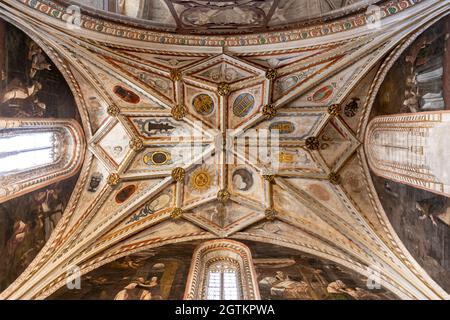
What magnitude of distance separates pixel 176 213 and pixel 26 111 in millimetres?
4810

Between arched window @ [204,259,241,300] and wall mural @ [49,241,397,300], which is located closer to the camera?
wall mural @ [49,241,397,300]

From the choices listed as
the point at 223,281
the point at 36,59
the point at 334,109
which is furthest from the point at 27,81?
the point at 334,109

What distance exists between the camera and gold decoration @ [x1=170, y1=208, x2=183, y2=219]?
9781 mm

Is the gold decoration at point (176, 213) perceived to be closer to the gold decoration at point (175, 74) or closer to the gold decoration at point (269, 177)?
the gold decoration at point (269, 177)

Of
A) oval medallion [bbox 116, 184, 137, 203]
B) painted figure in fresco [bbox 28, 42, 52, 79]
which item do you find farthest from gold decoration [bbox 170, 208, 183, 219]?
painted figure in fresco [bbox 28, 42, 52, 79]

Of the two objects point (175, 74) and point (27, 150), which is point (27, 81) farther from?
point (175, 74)

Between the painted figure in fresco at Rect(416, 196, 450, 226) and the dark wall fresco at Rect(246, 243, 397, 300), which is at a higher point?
the painted figure in fresco at Rect(416, 196, 450, 226)

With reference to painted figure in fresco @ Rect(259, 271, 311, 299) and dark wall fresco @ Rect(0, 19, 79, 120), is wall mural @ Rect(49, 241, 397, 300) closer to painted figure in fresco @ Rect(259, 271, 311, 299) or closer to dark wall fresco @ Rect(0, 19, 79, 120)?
painted figure in fresco @ Rect(259, 271, 311, 299)

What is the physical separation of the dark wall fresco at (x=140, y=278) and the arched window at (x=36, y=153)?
2445mm

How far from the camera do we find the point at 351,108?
29.9 feet

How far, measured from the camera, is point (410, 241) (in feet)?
23.9

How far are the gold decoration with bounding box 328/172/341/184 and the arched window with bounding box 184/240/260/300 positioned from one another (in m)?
3.19

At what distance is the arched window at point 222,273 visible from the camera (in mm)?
7083
